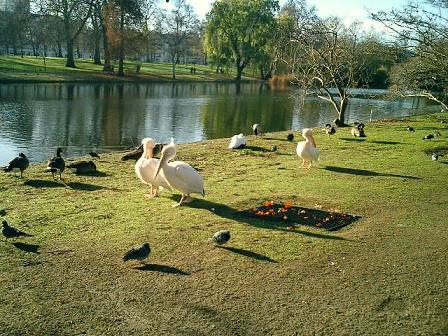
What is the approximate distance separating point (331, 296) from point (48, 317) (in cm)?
313

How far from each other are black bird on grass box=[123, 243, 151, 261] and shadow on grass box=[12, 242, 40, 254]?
1328 mm

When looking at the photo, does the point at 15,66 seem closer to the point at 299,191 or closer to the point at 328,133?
the point at 328,133

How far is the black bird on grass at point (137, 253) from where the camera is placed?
634 centimetres

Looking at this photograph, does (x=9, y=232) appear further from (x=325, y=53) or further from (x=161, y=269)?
(x=325, y=53)

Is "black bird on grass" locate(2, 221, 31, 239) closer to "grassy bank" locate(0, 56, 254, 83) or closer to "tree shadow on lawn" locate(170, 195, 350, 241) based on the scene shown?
"tree shadow on lawn" locate(170, 195, 350, 241)

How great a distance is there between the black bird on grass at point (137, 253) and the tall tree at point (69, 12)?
5807cm

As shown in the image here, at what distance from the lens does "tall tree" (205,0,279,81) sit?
70625mm

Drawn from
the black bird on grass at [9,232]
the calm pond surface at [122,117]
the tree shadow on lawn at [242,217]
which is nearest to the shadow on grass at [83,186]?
the tree shadow on lawn at [242,217]

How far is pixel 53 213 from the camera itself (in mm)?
8398

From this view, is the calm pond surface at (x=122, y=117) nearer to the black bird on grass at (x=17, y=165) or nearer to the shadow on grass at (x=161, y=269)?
the black bird on grass at (x=17, y=165)

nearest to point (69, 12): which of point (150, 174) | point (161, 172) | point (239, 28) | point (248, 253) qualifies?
point (239, 28)

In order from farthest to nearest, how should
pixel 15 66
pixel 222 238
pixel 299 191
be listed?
1. pixel 15 66
2. pixel 299 191
3. pixel 222 238

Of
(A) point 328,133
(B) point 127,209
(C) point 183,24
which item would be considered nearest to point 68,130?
(A) point 328,133

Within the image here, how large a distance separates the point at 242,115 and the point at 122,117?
28.1ft
